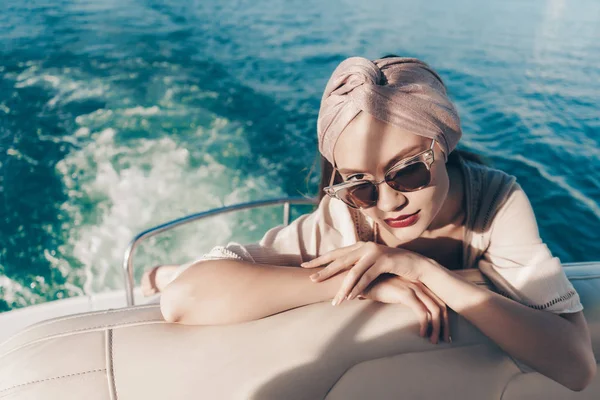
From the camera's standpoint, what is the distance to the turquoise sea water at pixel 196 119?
4.25 meters

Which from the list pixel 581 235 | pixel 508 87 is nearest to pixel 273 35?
pixel 508 87

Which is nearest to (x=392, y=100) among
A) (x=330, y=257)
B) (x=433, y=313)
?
(x=330, y=257)

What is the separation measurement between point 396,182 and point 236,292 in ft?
1.88

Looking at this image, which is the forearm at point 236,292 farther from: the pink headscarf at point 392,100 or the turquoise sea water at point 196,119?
the turquoise sea water at point 196,119

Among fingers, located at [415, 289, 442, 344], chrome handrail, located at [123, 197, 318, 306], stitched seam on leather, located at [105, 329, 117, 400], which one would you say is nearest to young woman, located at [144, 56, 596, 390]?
fingers, located at [415, 289, 442, 344]

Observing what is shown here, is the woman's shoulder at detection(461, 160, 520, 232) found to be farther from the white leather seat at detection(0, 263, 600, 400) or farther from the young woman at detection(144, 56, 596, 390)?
the white leather seat at detection(0, 263, 600, 400)

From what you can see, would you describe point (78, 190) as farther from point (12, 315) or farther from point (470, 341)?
point (470, 341)

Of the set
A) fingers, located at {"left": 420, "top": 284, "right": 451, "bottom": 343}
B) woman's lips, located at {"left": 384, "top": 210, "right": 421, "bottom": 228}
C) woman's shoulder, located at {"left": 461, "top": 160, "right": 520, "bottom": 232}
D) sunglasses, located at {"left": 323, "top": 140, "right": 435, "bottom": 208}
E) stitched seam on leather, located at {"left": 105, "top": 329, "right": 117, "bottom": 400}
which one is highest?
sunglasses, located at {"left": 323, "top": 140, "right": 435, "bottom": 208}

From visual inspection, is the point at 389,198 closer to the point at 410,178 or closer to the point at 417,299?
the point at 410,178


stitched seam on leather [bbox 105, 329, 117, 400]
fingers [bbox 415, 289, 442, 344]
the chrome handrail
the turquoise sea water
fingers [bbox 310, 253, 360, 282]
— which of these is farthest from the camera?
the turquoise sea water

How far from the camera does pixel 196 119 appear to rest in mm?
6043

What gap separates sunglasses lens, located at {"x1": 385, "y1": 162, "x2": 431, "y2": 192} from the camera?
4.31 ft

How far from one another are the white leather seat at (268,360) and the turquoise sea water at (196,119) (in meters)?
2.76

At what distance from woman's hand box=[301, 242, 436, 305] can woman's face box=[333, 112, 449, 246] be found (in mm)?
146
